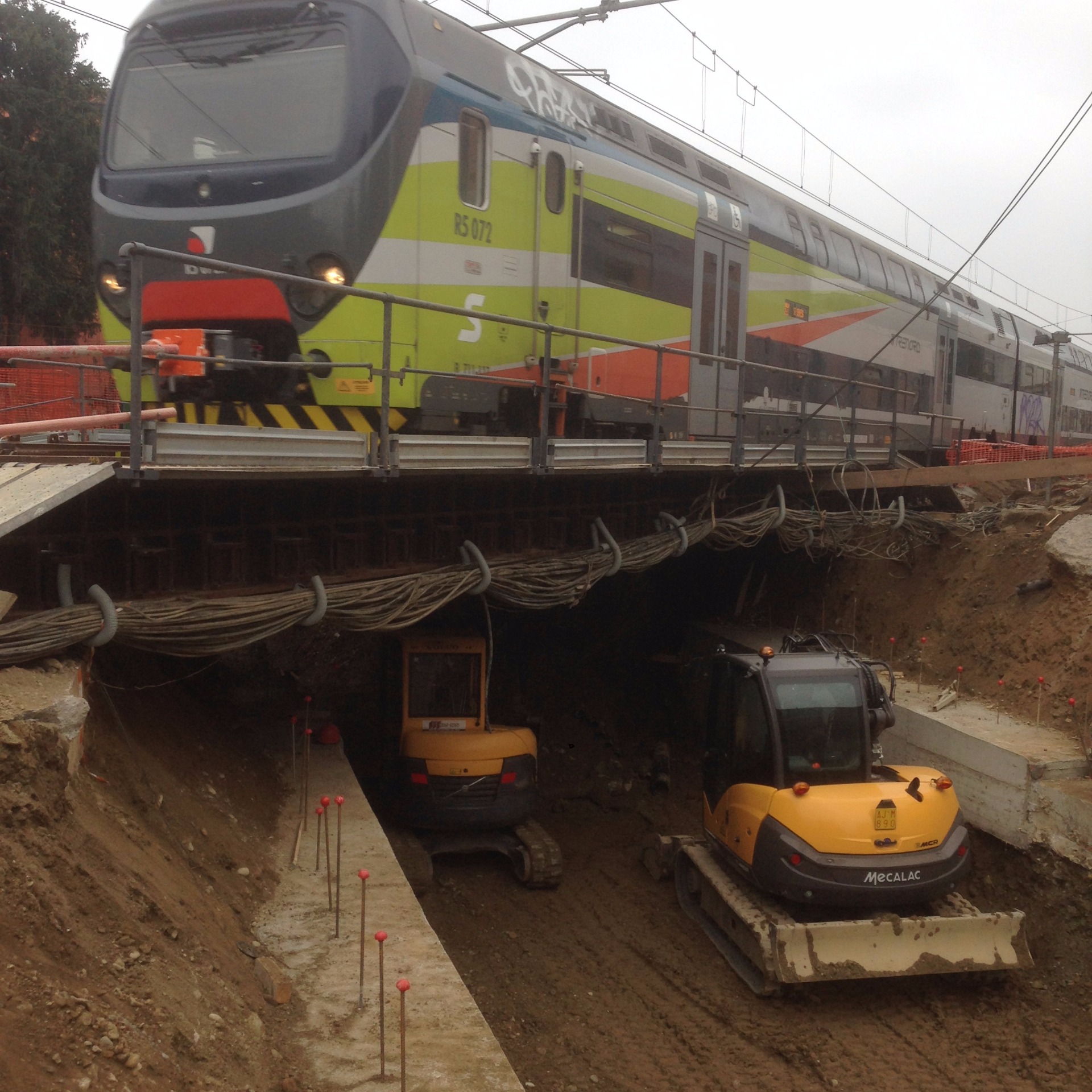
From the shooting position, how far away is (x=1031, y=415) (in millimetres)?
26500

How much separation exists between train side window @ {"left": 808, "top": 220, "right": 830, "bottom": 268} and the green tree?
1635cm

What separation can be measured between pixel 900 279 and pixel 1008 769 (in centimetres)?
1168

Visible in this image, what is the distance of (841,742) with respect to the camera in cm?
906

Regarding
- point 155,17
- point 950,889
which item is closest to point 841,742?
point 950,889

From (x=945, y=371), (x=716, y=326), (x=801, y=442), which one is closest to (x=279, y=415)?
(x=716, y=326)

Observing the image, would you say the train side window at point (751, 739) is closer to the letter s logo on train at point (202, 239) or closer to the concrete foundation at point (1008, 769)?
the concrete foundation at point (1008, 769)

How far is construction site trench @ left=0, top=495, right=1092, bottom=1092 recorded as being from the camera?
429cm

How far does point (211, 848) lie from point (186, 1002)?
2474mm

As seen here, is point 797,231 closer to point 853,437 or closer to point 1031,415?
point 853,437

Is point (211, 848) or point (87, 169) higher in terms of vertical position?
point (87, 169)

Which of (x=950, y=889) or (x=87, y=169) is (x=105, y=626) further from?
(x=87, y=169)

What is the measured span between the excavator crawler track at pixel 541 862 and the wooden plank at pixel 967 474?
677cm

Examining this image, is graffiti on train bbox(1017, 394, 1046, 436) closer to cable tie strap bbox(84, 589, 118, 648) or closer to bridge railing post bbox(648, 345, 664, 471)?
bridge railing post bbox(648, 345, 664, 471)

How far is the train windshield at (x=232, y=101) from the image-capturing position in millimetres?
7715
